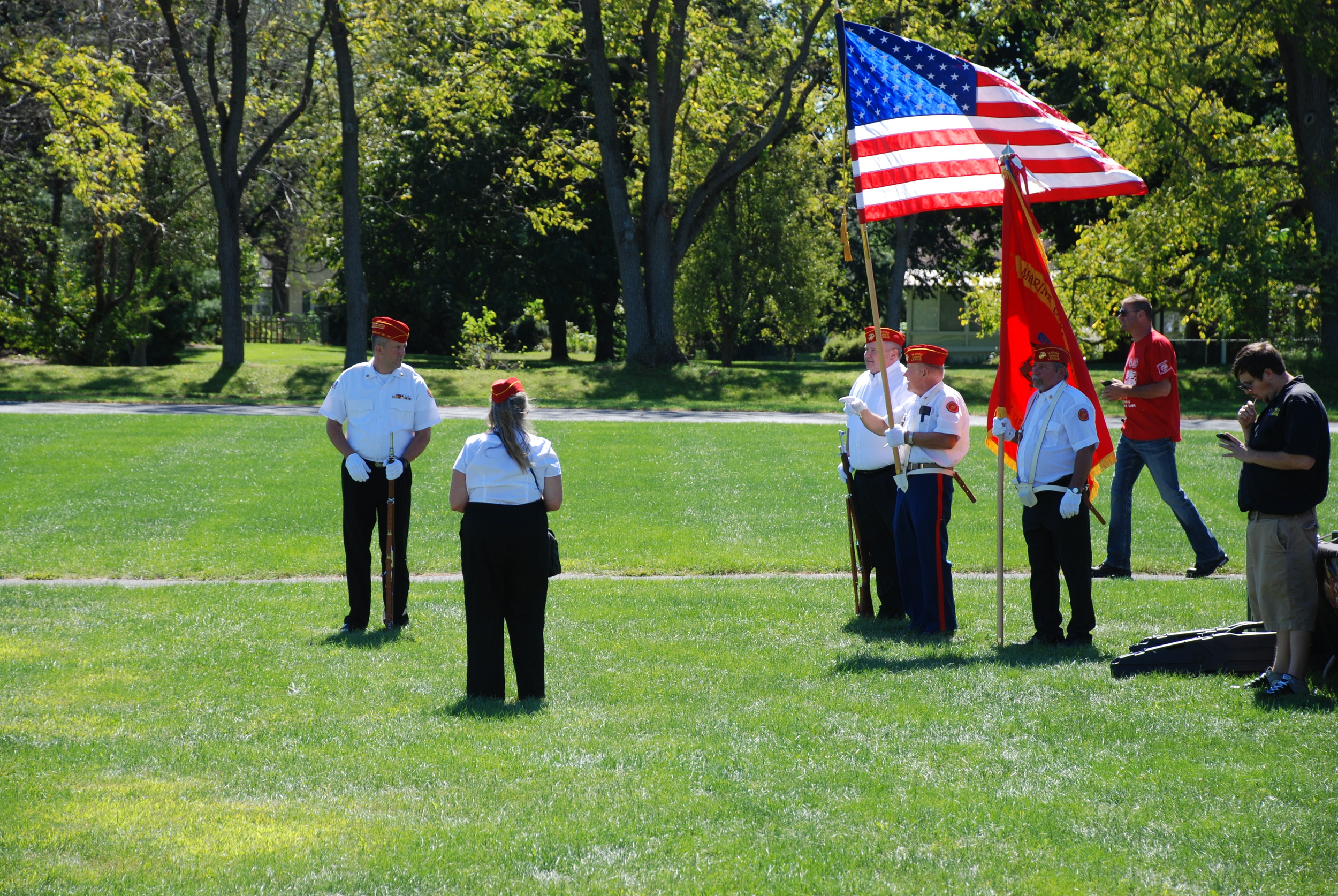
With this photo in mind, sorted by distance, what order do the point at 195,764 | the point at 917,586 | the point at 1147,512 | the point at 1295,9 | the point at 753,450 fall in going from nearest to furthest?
1. the point at 195,764
2. the point at 917,586
3. the point at 1147,512
4. the point at 753,450
5. the point at 1295,9

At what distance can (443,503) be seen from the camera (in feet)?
50.6

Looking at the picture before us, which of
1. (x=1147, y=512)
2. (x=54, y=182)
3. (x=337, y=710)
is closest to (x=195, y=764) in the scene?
(x=337, y=710)

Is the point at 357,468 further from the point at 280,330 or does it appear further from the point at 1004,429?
the point at 280,330

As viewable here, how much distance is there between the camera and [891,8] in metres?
28.8

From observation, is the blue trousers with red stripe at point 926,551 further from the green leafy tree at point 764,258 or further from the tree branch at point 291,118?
the green leafy tree at point 764,258

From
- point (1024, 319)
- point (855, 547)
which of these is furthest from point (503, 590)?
point (1024, 319)

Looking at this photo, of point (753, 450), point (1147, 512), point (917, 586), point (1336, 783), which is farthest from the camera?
point (753, 450)

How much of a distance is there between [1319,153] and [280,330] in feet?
177

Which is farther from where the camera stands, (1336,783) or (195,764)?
(195,764)

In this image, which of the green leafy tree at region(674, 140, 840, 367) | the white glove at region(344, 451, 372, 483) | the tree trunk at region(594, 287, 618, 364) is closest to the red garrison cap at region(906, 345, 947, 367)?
the white glove at region(344, 451, 372, 483)

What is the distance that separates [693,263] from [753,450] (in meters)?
24.4

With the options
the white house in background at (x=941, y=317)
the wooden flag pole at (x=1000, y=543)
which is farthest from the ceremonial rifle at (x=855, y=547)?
the white house in background at (x=941, y=317)

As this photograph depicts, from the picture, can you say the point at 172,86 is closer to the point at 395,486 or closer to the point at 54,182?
the point at 54,182

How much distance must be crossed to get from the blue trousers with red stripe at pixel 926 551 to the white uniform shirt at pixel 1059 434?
63 cm
